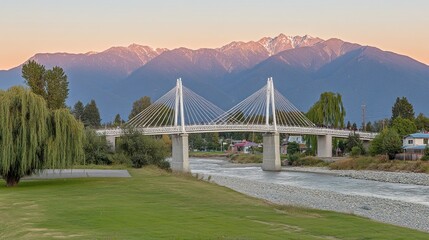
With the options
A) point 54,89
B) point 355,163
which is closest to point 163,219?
point 54,89

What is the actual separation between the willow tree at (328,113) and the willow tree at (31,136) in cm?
7158

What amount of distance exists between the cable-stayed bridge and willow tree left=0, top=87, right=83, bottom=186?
40464mm

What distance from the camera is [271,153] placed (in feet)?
286

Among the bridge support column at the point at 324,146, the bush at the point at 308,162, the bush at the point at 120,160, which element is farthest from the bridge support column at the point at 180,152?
the bridge support column at the point at 324,146

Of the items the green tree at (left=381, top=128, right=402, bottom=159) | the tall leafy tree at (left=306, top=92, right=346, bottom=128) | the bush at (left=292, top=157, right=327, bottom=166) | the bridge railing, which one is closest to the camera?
the green tree at (left=381, top=128, right=402, bottom=159)

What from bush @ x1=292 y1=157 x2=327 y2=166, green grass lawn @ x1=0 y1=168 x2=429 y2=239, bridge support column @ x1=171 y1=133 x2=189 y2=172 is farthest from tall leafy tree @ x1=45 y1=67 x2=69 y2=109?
green grass lawn @ x1=0 y1=168 x2=429 y2=239

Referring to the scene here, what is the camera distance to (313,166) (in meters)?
87.8

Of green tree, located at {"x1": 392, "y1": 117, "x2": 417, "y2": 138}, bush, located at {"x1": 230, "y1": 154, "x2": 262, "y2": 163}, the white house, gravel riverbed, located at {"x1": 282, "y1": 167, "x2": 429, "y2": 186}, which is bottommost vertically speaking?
gravel riverbed, located at {"x1": 282, "y1": 167, "x2": 429, "y2": 186}

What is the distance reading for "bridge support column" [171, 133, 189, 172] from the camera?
76.8 metres

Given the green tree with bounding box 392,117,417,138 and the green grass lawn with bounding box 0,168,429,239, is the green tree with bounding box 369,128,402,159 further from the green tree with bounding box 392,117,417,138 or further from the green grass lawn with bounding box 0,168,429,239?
the green grass lawn with bounding box 0,168,429,239

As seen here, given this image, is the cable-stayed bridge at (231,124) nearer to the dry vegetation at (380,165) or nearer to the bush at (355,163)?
the bush at (355,163)

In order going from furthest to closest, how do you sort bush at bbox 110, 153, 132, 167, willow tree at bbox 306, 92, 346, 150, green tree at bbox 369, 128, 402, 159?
willow tree at bbox 306, 92, 346, 150
green tree at bbox 369, 128, 402, 159
bush at bbox 110, 153, 132, 167

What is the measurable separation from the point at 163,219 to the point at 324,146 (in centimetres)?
8124

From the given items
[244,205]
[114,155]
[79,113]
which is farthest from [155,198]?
[79,113]
